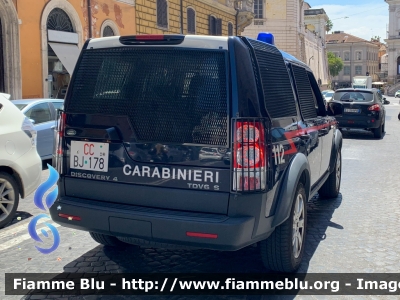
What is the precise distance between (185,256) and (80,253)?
0.99m

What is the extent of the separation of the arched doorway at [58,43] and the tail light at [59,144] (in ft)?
48.8

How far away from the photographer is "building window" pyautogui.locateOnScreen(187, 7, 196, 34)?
28056mm

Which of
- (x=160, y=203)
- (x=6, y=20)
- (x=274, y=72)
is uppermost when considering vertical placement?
(x=6, y=20)

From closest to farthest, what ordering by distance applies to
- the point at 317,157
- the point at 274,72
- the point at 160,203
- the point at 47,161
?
the point at 160,203 < the point at 274,72 < the point at 317,157 < the point at 47,161

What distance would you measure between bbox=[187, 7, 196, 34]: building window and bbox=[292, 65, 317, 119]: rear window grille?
2326 centimetres

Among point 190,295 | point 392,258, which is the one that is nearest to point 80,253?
point 190,295

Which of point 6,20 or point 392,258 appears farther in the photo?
point 6,20

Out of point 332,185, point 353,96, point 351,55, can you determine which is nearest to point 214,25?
point 353,96

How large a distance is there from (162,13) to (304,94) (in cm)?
2137

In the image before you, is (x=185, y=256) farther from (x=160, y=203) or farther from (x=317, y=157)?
(x=317, y=157)

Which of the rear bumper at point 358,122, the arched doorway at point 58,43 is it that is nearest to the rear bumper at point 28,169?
the rear bumper at point 358,122

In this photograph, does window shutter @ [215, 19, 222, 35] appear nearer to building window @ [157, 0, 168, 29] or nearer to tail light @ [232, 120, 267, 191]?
building window @ [157, 0, 168, 29]

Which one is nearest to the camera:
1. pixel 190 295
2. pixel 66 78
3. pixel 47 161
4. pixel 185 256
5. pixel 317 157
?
pixel 190 295

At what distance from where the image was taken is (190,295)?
390 centimetres
